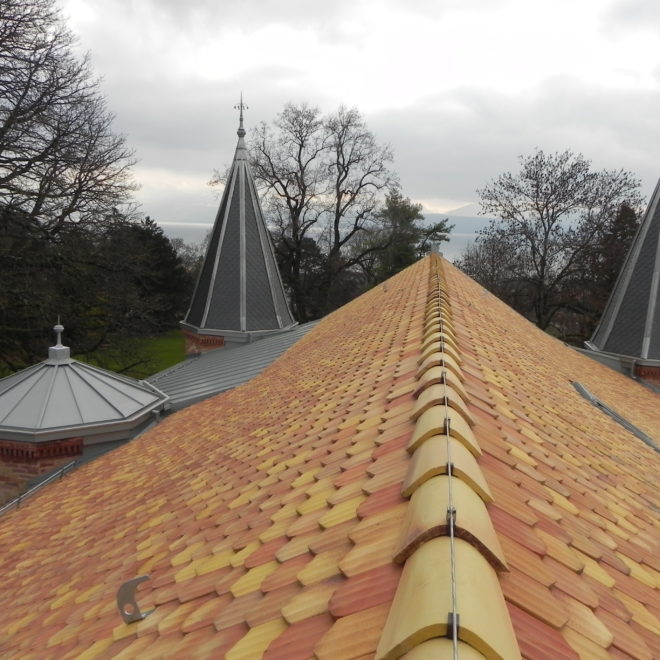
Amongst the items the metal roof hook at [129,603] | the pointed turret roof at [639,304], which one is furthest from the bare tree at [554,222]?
the metal roof hook at [129,603]

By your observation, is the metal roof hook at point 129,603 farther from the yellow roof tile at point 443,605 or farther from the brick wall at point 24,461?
the brick wall at point 24,461

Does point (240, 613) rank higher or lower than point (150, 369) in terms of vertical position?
higher

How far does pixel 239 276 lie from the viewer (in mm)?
14180

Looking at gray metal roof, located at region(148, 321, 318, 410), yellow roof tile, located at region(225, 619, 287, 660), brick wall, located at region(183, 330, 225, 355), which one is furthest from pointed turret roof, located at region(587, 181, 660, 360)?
yellow roof tile, located at region(225, 619, 287, 660)

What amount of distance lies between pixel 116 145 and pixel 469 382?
669 inches

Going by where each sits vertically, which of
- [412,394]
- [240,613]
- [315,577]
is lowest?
[240,613]

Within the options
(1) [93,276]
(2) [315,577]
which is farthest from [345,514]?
(1) [93,276]

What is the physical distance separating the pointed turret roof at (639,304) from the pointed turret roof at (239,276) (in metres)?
8.12

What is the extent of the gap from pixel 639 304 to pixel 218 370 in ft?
31.3

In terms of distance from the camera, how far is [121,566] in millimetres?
3156

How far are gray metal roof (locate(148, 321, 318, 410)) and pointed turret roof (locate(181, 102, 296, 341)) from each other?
2.13 ft

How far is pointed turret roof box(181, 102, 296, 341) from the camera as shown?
14.0 metres

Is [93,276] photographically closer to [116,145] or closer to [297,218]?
[116,145]

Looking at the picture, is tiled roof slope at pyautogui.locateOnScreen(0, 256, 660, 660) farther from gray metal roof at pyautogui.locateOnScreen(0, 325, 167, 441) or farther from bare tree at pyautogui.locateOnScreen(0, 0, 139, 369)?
bare tree at pyautogui.locateOnScreen(0, 0, 139, 369)
